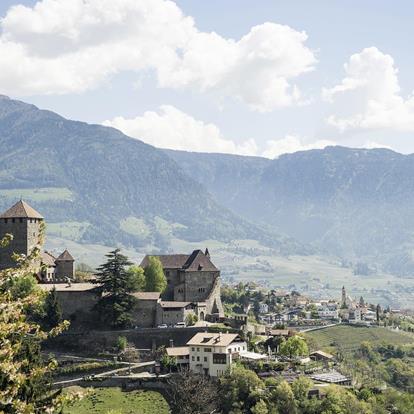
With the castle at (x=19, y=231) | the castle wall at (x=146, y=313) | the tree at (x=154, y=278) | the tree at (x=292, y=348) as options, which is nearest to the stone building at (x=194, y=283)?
the tree at (x=154, y=278)

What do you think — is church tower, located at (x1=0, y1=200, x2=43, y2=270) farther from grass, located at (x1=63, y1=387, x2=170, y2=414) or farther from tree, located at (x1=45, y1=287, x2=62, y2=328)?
grass, located at (x1=63, y1=387, x2=170, y2=414)

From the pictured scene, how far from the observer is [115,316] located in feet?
313

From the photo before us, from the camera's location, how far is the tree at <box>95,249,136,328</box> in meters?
95.1

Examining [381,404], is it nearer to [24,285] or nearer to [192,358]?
[192,358]

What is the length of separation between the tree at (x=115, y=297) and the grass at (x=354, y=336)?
6791cm

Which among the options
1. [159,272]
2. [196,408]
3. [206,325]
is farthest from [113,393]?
[159,272]

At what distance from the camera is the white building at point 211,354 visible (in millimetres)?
85750

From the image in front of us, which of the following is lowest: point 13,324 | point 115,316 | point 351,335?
point 351,335

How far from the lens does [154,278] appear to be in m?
108

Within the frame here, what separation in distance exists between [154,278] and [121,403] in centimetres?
2854

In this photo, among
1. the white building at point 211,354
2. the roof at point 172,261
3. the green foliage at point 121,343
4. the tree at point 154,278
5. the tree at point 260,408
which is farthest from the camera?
the roof at point 172,261

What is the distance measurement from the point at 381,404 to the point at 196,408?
70.1ft

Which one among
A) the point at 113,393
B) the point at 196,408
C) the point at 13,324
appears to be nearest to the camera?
the point at 13,324

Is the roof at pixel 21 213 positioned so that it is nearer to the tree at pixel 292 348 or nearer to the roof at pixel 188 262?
the roof at pixel 188 262
